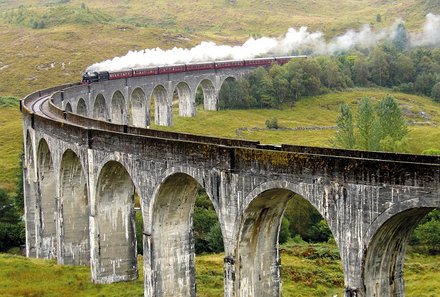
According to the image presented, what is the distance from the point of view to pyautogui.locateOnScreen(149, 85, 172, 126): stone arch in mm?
112375

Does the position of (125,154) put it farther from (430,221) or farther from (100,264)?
(430,221)

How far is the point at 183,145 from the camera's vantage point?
3509cm

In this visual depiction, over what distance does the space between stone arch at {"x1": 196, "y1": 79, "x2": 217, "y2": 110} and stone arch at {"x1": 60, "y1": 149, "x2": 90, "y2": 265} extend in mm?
78370

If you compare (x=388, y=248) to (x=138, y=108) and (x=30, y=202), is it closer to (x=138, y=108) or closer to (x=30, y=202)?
(x=30, y=202)

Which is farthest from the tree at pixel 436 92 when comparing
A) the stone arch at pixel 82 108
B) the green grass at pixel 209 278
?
the green grass at pixel 209 278

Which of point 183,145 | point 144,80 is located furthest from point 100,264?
point 144,80

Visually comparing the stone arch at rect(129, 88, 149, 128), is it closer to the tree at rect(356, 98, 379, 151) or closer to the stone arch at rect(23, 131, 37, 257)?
the tree at rect(356, 98, 379, 151)

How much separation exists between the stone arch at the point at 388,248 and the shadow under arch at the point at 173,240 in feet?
43.2

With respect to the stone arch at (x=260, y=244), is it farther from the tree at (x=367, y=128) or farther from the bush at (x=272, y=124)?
the bush at (x=272, y=124)

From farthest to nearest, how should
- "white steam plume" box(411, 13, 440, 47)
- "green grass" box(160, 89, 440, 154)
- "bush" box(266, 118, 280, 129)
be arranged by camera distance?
"white steam plume" box(411, 13, 440, 47), "bush" box(266, 118, 280, 129), "green grass" box(160, 89, 440, 154)

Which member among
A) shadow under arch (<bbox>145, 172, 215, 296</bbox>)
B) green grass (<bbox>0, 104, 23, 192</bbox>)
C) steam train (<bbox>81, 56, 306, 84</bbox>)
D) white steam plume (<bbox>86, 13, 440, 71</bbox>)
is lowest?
shadow under arch (<bbox>145, 172, 215, 296</bbox>)

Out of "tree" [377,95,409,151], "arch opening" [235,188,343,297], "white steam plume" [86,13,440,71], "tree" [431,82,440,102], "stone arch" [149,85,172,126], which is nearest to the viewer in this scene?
"arch opening" [235,188,343,297]

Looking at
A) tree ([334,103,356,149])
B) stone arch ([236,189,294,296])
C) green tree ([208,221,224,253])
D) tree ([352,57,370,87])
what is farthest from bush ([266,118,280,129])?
→ stone arch ([236,189,294,296])

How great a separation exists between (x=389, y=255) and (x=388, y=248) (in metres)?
0.45
